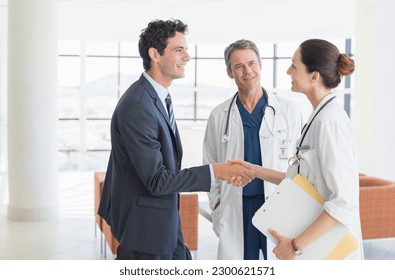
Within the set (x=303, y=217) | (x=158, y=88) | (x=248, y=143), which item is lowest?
(x=303, y=217)

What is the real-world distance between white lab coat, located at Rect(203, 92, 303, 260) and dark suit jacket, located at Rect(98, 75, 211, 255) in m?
0.51

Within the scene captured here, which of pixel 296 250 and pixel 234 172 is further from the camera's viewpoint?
pixel 234 172

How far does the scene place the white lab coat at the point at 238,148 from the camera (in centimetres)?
259

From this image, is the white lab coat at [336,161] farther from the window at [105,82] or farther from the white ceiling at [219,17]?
the window at [105,82]

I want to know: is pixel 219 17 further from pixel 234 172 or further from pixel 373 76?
pixel 234 172

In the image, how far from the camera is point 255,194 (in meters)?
2.62

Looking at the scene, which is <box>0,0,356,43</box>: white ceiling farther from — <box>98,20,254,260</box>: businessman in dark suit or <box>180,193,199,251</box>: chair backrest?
<box>98,20,254,260</box>: businessman in dark suit

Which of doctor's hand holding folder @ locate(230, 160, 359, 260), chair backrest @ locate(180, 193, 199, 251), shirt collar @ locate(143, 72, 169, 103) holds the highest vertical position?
shirt collar @ locate(143, 72, 169, 103)

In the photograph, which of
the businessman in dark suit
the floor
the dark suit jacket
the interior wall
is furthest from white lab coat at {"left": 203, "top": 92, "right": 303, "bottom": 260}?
the interior wall

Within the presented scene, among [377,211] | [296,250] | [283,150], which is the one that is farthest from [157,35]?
[377,211]

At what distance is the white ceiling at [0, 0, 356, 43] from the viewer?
11.0 m

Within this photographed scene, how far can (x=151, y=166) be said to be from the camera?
6.51 feet

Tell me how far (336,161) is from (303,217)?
10.1 inches

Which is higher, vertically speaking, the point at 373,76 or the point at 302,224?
the point at 373,76
